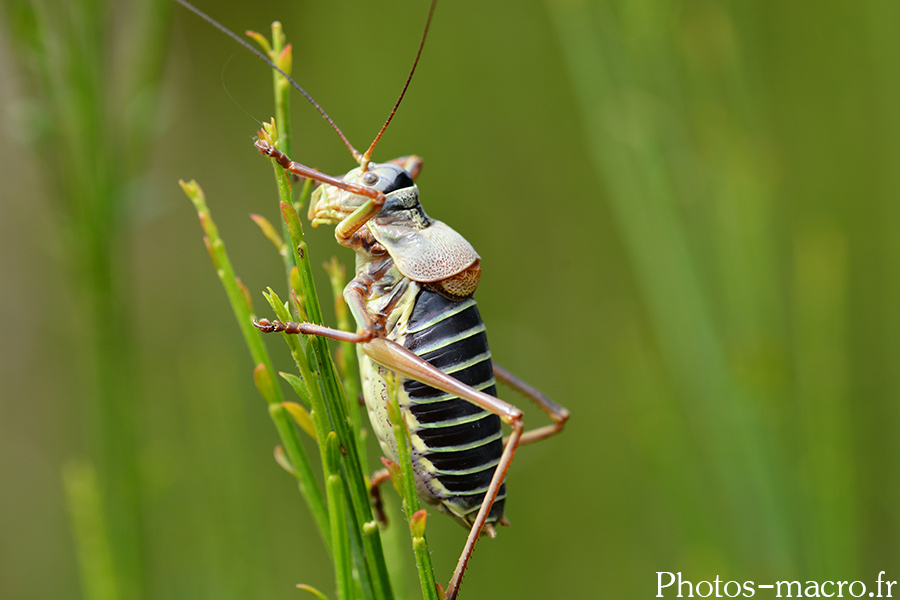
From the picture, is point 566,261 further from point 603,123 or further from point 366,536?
point 366,536

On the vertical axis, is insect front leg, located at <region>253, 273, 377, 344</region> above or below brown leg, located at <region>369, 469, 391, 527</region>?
above

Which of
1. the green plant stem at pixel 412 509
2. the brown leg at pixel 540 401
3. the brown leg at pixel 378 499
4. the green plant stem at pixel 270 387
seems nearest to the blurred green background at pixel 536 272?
the brown leg at pixel 540 401

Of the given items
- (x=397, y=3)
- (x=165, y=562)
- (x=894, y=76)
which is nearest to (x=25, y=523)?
(x=165, y=562)

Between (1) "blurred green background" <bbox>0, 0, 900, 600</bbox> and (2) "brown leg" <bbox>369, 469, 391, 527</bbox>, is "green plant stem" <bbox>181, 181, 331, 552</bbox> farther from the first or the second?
(1) "blurred green background" <bbox>0, 0, 900, 600</bbox>

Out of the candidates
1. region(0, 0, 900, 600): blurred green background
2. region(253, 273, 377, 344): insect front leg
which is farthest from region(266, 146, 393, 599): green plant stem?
region(0, 0, 900, 600): blurred green background

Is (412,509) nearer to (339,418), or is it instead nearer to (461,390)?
(339,418)

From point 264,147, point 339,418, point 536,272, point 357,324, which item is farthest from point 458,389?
point 536,272

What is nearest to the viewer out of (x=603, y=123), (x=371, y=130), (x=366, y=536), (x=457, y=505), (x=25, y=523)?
(x=366, y=536)
